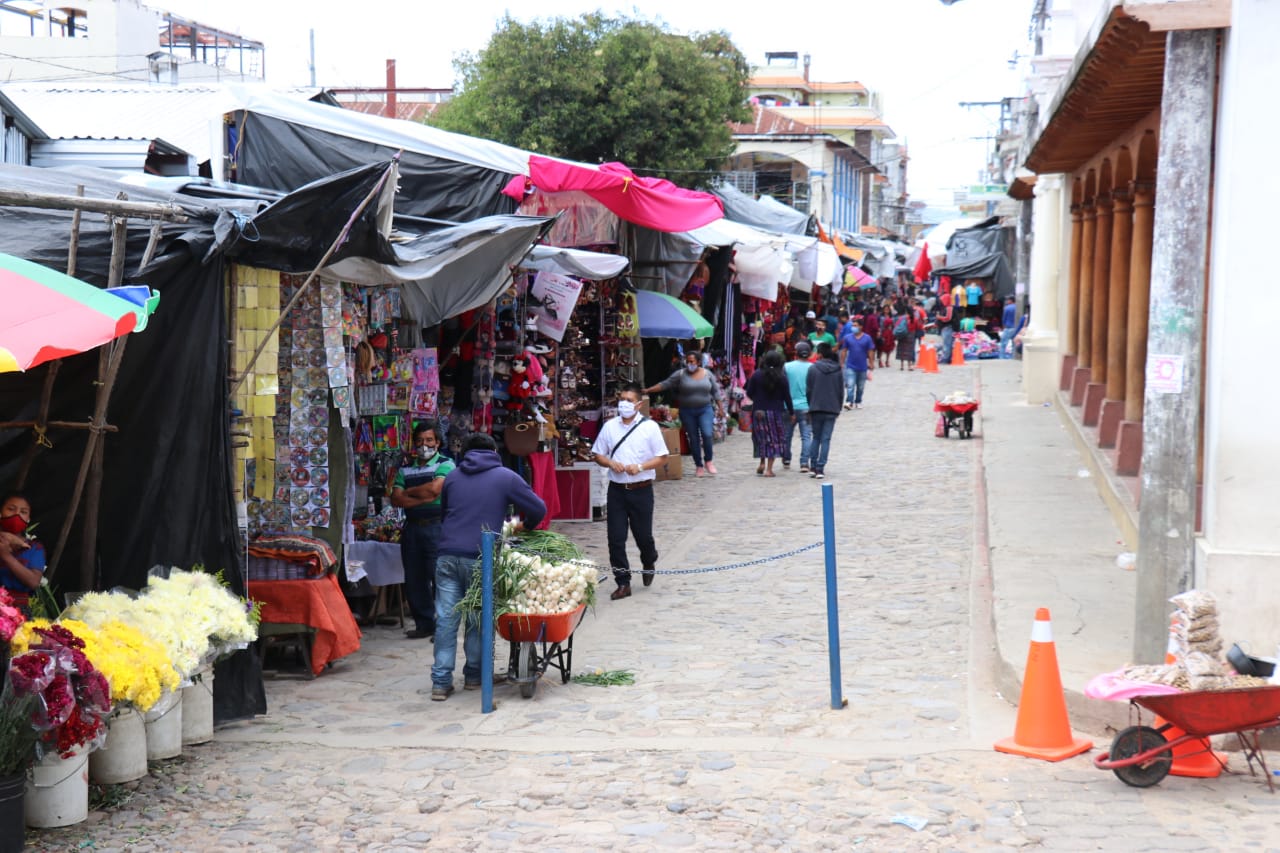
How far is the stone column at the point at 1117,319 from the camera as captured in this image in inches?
586

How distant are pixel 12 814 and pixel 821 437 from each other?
13484 millimetres

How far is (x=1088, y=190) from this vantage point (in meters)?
18.5

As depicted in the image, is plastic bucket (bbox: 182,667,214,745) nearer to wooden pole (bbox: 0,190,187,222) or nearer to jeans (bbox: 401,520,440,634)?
wooden pole (bbox: 0,190,187,222)

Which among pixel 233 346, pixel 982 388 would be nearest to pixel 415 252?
pixel 233 346

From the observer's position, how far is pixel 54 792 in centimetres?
591

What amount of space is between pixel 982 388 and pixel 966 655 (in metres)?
20.0

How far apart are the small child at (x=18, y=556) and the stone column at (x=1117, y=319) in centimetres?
1130

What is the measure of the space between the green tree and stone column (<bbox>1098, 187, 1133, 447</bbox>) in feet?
54.9

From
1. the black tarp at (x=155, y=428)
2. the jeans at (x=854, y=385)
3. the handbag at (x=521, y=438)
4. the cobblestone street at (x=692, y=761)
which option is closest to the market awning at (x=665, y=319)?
the handbag at (x=521, y=438)

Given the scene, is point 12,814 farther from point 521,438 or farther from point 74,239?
point 521,438

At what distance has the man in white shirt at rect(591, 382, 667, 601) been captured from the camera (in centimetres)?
1116

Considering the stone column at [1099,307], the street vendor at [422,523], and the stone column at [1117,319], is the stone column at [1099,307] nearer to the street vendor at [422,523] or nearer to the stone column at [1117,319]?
the stone column at [1117,319]

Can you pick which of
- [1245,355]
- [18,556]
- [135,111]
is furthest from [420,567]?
[135,111]

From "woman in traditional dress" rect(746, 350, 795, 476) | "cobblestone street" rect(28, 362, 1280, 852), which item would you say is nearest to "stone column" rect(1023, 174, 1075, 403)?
"woman in traditional dress" rect(746, 350, 795, 476)
